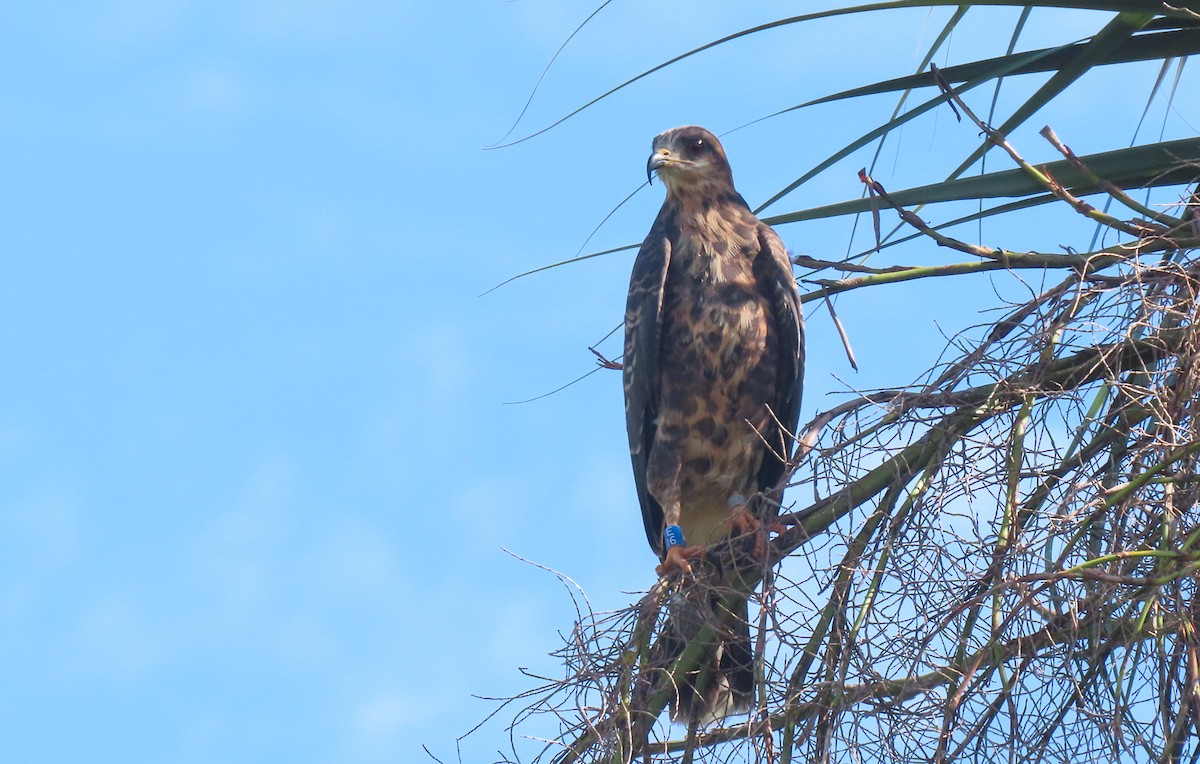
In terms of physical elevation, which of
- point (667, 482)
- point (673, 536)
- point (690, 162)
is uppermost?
point (690, 162)

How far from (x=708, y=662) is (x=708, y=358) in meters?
1.71

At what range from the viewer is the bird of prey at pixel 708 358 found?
5457 mm

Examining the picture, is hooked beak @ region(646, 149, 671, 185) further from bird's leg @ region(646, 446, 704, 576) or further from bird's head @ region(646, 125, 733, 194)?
bird's leg @ region(646, 446, 704, 576)

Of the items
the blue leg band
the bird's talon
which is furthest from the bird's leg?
the bird's talon

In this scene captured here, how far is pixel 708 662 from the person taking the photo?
3936mm

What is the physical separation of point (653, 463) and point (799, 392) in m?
0.58

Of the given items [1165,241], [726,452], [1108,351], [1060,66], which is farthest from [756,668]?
[726,452]

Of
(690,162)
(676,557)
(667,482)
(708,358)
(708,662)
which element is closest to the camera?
(708,662)

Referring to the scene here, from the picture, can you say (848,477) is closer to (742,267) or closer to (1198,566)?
(1198,566)

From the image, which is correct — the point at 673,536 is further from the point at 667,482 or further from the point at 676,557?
the point at 676,557

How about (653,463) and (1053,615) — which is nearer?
(1053,615)

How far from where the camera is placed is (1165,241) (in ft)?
11.6

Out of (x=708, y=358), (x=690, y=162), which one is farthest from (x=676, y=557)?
(x=690, y=162)

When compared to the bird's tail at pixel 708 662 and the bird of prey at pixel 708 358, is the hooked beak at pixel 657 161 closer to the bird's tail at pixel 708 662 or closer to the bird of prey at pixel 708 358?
the bird of prey at pixel 708 358
